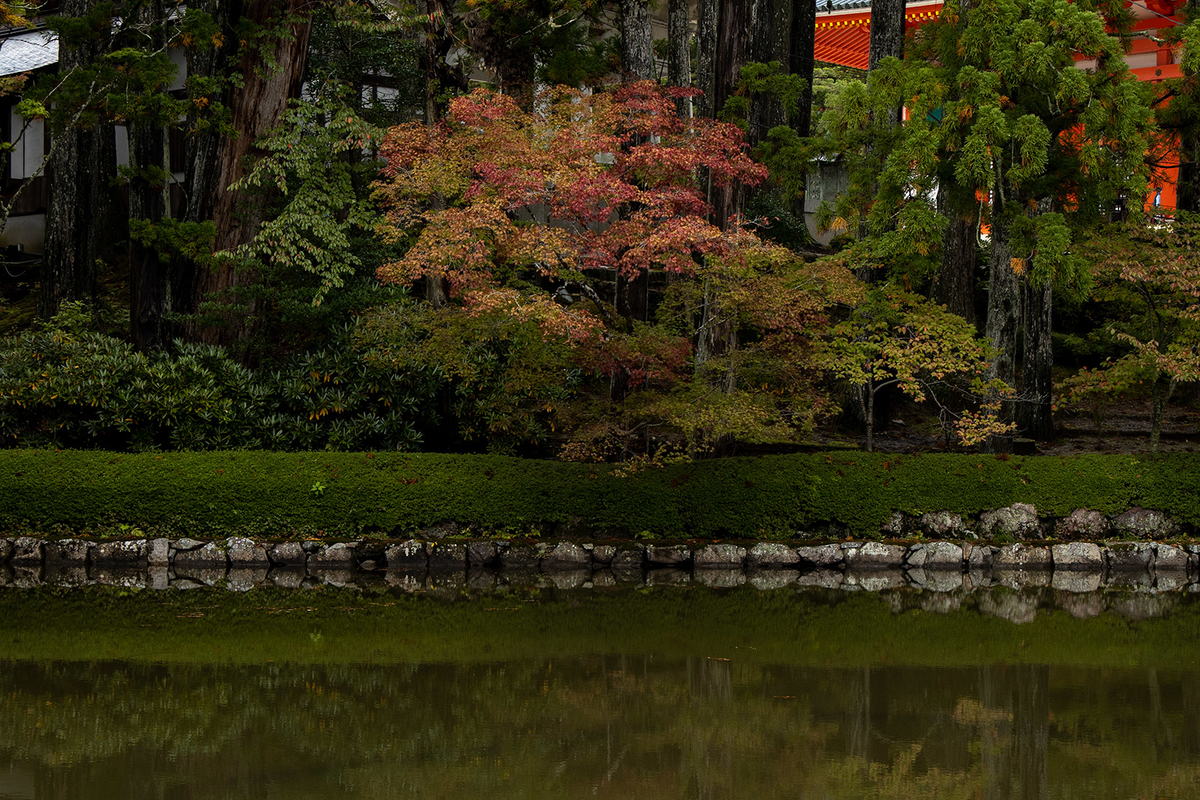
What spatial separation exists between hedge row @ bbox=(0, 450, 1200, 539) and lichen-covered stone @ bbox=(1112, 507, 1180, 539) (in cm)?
12

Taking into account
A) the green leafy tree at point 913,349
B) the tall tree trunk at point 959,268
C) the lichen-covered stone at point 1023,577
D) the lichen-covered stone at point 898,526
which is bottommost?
the lichen-covered stone at point 1023,577

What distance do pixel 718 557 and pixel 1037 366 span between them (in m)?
6.19

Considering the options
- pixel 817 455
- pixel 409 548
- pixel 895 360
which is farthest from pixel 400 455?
pixel 895 360

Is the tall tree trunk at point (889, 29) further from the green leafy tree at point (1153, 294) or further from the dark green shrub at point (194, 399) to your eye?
the dark green shrub at point (194, 399)

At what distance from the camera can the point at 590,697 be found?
6.97 metres

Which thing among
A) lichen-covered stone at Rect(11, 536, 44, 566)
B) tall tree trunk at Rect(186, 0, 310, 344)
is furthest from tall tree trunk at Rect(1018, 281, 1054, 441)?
lichen-covered stone at Rect(11, 536, 44, 566)

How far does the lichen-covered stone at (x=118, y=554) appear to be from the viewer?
1206 centimetres

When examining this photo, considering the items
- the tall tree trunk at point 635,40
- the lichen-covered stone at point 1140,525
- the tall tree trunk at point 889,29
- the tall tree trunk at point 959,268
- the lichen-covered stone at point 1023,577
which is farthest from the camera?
the tall tree trunk at point 889,29

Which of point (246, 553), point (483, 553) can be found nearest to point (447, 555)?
point (483, 553)

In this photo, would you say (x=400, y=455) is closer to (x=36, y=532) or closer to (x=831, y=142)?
(x=36, y=532)

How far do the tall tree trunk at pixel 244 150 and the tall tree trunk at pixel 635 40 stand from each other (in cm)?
448

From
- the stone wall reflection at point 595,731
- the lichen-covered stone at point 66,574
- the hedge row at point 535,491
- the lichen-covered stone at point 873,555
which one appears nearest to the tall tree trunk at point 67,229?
the hedge row at point 535,491

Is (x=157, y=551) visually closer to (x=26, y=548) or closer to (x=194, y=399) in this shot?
(x=26, y=548)

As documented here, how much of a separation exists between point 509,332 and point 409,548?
105 inches
